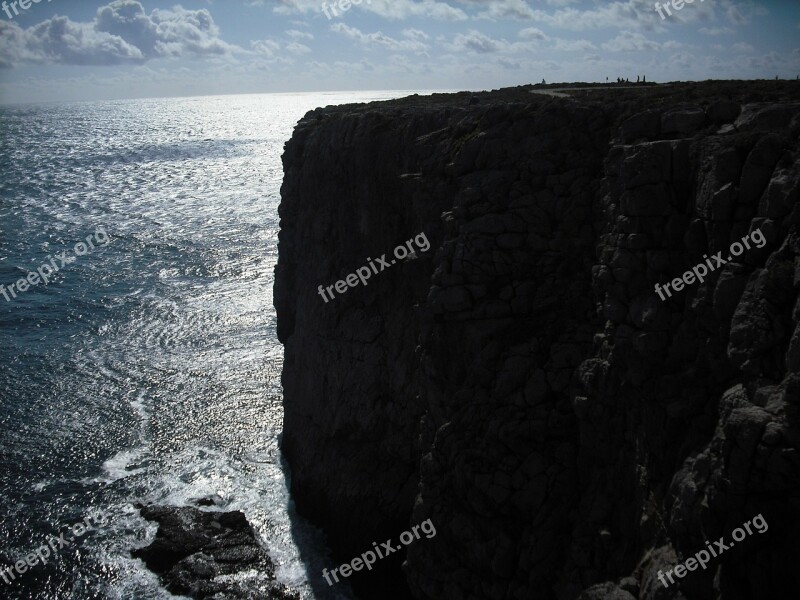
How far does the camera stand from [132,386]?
54.3 m

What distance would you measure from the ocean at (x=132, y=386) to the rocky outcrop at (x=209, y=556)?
790mm

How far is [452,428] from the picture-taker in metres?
25.2

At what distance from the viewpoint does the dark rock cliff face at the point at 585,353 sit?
16.6 metres

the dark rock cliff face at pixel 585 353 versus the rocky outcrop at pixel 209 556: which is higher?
the dark rock cliff face at pixel 585 353

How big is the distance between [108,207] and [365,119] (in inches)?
3465

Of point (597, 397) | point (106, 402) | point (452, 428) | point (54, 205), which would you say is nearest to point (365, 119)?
point (452, 428)

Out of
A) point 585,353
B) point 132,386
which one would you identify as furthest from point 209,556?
point 585,353

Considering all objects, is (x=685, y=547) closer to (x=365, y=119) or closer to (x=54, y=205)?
(x=365, y=119)

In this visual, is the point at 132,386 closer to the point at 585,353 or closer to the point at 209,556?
the point at 209,556

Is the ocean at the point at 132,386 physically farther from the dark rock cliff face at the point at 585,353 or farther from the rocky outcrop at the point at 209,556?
the dark rock cliff face at the point at 585,353

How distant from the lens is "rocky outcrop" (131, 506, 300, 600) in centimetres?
3325

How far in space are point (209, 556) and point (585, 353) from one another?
23086mm

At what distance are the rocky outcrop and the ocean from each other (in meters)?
0.79

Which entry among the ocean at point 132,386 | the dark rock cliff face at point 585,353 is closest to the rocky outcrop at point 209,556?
the ocean at point 132,386
